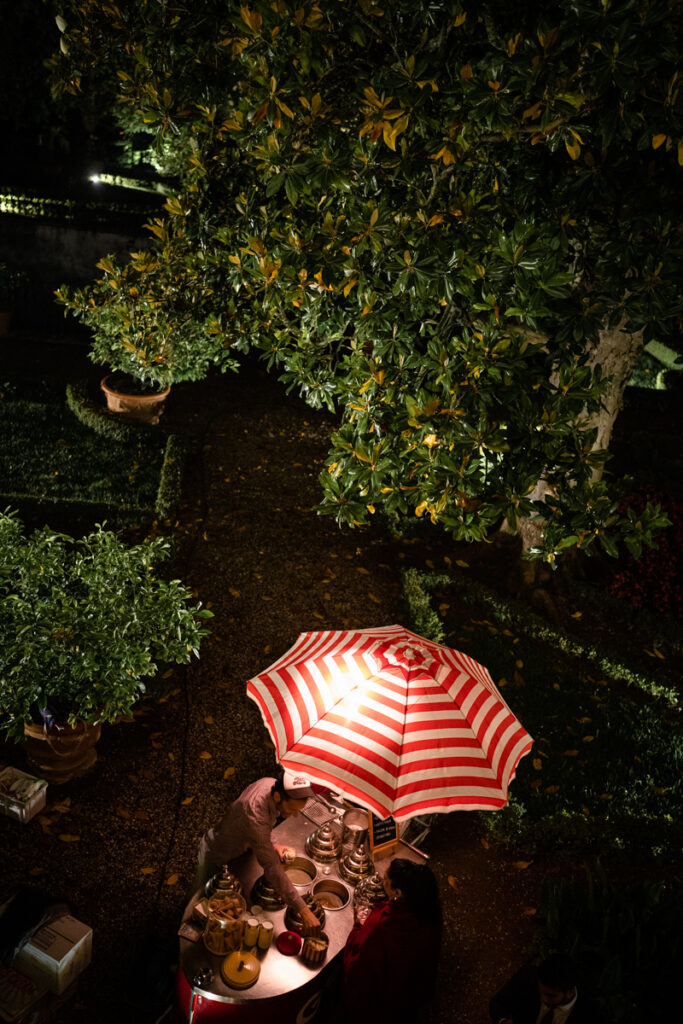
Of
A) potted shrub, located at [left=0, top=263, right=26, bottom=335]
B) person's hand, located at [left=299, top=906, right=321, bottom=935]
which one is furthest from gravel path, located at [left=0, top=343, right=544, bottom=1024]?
potted shrub, located at [left=0, top=263, right=26, bottom=335]

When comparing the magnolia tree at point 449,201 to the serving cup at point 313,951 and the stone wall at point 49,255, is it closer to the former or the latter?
the serving cup at point 313,951

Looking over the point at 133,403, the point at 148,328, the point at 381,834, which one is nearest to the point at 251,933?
the point at 381,834

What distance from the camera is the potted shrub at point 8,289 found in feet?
51.8

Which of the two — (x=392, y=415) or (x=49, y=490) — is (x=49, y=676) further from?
(x=49, y=490)

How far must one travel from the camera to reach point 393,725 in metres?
4.34

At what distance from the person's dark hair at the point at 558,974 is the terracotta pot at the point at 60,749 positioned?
11.8ft

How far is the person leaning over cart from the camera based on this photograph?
14.2 feet

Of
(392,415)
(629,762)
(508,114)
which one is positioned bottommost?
(629,762)

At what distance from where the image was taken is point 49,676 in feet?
17.4

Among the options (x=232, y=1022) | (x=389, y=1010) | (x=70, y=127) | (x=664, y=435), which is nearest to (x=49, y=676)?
(x=232, y=1022)

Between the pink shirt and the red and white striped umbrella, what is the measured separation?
38 cm

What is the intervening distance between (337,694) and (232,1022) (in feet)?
5.96

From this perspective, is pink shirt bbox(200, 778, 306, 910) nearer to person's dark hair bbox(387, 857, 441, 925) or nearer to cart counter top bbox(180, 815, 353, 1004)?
cart counter top bbox(180, 815, 353, 1004)

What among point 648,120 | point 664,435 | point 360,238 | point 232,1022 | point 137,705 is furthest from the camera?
point 664,435
